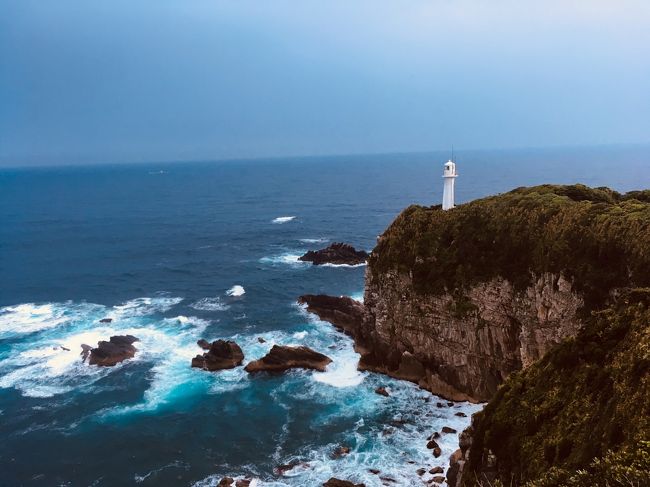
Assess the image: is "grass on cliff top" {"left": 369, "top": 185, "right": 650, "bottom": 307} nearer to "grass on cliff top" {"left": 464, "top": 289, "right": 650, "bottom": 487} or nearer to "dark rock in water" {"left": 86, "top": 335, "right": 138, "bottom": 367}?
"grass on cliff top" {"left": 464, "top": 289, "right": 650, "bottom": 487}

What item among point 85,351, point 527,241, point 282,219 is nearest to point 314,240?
point 282,219

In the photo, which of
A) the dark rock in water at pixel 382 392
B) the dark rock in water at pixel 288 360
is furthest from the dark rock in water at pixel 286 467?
the dark rock in water at pixel 288 360

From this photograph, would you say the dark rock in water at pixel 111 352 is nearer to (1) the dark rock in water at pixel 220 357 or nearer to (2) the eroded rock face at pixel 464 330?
(1) the dark rock in water at pixel 220 357

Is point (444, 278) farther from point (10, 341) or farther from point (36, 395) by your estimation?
point (10, 341)

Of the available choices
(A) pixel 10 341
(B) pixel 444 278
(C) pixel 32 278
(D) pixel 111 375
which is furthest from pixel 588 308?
(C) pixel 32 278

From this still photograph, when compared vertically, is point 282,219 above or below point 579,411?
below

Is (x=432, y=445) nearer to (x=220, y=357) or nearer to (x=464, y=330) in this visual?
(x=464, y=330)
